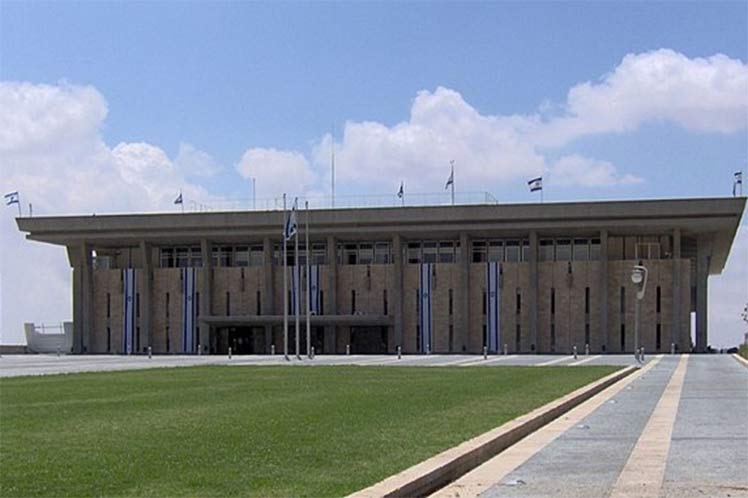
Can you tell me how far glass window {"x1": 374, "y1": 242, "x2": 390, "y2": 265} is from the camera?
9275 centimetres

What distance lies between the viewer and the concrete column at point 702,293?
89750 millimetres

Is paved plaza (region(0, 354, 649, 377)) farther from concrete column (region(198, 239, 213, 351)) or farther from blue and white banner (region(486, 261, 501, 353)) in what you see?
concrete column (region(198, 239, 213, 351))

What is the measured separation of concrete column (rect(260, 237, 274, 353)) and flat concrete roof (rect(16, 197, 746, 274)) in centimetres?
133

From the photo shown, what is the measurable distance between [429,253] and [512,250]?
655 centimetres

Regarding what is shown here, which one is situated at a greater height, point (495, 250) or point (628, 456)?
point (495, 250)

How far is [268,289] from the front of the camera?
9212 cm

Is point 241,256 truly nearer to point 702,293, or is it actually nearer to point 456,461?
point 702,293

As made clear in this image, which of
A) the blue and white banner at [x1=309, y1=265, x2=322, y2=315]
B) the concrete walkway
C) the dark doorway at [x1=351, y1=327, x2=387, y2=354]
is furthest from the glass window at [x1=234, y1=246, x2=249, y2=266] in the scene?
the concrete walkway

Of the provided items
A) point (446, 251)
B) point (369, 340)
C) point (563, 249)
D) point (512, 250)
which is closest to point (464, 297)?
point (446, 251)

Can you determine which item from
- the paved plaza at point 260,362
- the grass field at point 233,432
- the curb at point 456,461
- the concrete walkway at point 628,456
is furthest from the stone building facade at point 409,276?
the curb at point 456,461

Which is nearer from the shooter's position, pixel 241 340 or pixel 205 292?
pixel 205 292

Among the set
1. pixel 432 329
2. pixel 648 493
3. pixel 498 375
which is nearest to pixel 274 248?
pixel 432 329

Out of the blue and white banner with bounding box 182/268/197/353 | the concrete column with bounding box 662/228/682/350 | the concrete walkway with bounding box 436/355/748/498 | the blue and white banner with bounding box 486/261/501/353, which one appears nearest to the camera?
the concrete walkway with bounding box 436/355/748/498

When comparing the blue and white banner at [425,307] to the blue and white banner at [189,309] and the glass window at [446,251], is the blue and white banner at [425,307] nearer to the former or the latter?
the glass window at [446,251]
